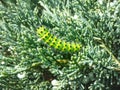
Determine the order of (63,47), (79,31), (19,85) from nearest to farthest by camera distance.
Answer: (63,47) → (79,31) → (19,85)

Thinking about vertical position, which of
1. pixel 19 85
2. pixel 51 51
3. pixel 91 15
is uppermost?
pixel 91 15

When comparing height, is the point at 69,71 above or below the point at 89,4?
below

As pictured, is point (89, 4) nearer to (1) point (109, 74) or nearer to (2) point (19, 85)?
(1) point (109, 74)

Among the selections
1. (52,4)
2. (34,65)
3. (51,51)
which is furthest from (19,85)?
(52,4)
